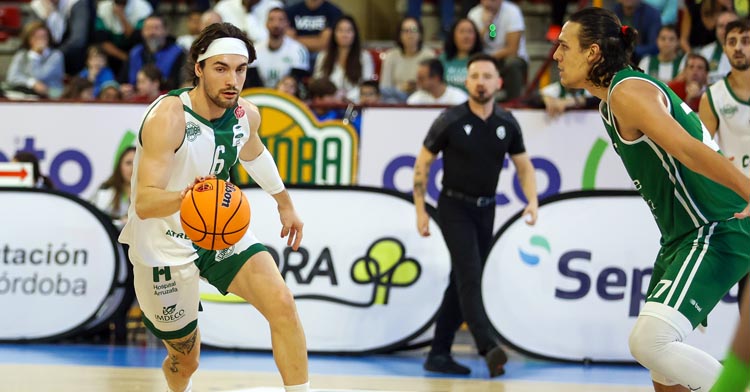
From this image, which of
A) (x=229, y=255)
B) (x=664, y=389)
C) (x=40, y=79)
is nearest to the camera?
(x=664, y=389)

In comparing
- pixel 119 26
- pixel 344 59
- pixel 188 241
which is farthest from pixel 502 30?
pixel 188 241

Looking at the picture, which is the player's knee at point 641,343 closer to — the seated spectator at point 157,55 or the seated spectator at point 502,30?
the seated spectator at point 502,30

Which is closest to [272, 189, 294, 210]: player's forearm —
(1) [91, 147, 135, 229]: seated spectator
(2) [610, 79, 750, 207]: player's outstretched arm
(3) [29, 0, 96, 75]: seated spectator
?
(2) [610, 79, 750, 207]: player's outstretched arm

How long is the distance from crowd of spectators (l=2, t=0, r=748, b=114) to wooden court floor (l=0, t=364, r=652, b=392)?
322 cm

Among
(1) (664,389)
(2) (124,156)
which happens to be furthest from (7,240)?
→ (1) (664,389)

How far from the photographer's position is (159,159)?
5.46m

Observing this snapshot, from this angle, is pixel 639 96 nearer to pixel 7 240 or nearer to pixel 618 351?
pixel 618 351

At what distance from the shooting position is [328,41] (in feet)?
40.1

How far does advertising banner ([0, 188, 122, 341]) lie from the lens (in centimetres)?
944

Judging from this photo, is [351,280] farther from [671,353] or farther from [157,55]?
[157,55]

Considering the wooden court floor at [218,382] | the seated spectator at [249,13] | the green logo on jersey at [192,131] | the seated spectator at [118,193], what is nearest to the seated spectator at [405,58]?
the seated spectator at [249,13]

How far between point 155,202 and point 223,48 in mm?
911

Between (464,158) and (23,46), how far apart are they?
7526 mm

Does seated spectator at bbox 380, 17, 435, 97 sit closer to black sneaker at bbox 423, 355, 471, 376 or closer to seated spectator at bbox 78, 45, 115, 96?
seated spectator at bbox 78, 45, 115, 96
